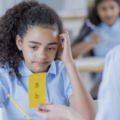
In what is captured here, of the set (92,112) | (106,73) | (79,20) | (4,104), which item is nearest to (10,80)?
(4,104)

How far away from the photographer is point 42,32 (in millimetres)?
737

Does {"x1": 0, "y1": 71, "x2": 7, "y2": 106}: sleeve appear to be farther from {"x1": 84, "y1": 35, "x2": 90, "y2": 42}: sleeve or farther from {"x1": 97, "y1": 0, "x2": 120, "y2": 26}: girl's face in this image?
{"x1": 97, "y1": 0, "x2": 120, "y2": 26}: girl's face

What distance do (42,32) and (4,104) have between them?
1.13 ft

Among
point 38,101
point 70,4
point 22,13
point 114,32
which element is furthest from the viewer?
point 70,4

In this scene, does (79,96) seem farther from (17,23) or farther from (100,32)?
(100,32)

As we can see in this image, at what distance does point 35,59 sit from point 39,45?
0.19 ft

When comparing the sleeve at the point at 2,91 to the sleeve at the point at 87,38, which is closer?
the sleeve at the point at 2,91

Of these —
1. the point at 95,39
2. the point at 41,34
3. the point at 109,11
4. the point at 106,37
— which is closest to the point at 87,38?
the point at 95,39

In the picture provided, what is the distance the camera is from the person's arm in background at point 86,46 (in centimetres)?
221

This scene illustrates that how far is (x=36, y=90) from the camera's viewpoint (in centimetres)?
69

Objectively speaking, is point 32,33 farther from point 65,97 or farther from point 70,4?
point 70,4

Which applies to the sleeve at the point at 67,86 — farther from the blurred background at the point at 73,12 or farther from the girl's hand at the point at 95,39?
the blurred background at the point at 73,12

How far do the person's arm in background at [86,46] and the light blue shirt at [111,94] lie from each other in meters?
1.76

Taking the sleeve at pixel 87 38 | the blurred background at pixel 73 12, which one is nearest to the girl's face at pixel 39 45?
the sleeve at pixel 87 38
